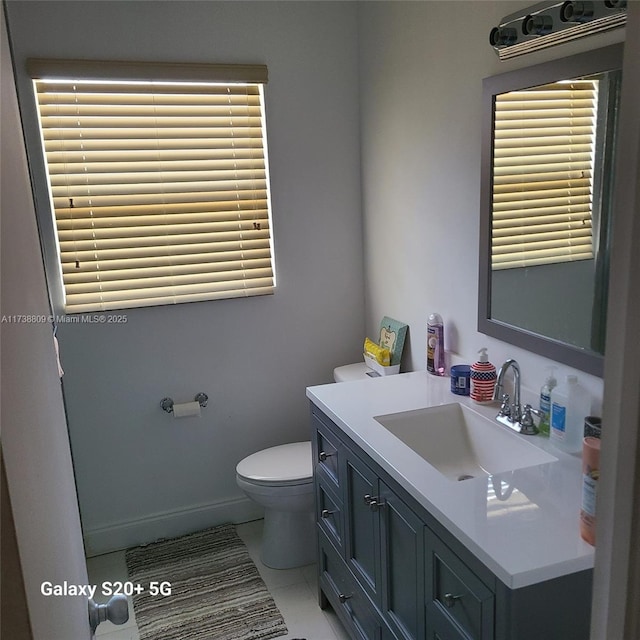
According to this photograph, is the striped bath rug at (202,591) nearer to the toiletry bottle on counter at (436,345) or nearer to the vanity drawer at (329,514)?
the vanity drawer at (329,514)

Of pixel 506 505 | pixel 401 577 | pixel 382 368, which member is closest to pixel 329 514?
pixel 401 577

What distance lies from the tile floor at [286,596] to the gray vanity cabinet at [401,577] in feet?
0.30

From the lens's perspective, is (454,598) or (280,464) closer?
(454,598)

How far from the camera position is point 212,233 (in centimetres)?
281

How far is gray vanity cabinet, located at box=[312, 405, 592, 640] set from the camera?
48.6 inches

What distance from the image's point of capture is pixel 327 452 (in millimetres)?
2188

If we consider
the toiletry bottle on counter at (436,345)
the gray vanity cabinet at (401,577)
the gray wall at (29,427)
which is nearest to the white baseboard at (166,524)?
the gray vanity cabinet at (401,577)

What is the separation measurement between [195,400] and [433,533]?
66.5 inches

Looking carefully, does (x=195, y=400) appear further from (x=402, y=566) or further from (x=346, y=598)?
(x=402, y=566)

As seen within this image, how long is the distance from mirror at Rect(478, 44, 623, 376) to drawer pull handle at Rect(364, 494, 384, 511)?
0.65m

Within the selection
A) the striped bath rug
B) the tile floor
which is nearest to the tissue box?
the tile floor

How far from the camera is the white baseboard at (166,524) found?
2.87m

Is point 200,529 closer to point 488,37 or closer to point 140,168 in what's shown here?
point 140,168

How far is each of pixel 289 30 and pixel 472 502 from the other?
86.8 inches
